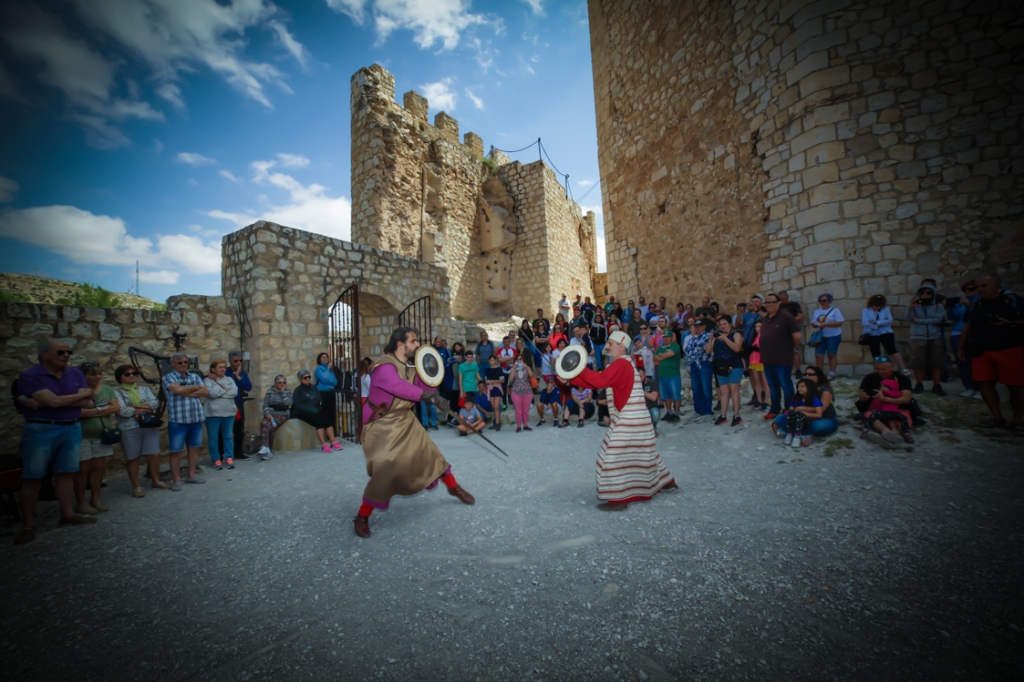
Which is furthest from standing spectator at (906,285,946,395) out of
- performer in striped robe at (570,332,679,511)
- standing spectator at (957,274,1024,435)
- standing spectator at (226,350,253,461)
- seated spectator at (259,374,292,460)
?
standing spectator at (226,350,253,461)

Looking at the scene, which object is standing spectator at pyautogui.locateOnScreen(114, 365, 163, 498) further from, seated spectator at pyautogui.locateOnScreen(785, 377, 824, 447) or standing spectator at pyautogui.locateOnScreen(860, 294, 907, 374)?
standing spectator at pyautogui.locateOnScreen(860, 294, 907, 374)

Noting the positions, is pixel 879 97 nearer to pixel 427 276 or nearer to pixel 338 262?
pixel 427 276

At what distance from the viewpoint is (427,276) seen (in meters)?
10.1

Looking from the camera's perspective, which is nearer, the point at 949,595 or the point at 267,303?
the point at 949,595

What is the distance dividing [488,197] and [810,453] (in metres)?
16.2

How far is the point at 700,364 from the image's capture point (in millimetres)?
6711

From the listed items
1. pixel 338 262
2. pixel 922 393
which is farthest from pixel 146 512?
pixel 922 393

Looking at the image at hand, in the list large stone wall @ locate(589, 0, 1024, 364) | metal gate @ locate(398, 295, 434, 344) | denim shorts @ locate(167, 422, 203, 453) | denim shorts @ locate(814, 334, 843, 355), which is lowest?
denim shorts @ locate(167, 422, 203, 453)

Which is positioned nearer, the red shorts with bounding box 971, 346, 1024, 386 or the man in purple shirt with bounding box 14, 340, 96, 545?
the man in purple shirt with bounding box 14, 340, 96, 545

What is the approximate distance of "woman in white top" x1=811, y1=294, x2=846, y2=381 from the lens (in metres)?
6.38

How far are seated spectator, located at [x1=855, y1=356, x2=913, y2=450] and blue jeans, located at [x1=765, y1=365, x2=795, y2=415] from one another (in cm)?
80

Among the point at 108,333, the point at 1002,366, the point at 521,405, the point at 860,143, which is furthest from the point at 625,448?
the point at 108,333

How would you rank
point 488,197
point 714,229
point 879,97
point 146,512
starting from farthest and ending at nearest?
point 488,197, point 714,229, point 879,97, point 146,512

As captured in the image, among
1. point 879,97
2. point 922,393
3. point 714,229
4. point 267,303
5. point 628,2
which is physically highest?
point 628,2
